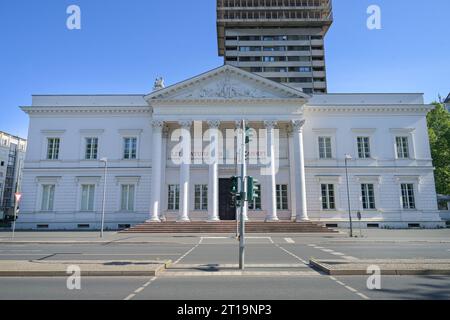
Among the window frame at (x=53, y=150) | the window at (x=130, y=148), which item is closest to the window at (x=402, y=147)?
the window at (x=130, y=148)

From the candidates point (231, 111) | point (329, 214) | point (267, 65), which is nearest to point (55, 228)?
point (231, 111)

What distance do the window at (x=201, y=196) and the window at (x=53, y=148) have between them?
1556 cm

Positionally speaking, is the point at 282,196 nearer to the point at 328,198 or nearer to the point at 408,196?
the point at 328,198

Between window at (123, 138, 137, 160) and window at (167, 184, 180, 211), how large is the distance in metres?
5.46

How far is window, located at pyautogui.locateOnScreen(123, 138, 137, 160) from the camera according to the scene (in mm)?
32281

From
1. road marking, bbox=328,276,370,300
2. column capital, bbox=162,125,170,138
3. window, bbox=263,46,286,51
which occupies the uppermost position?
window, bbox=263,46,286,51

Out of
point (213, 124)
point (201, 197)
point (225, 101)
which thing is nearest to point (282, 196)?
point (201, 197)

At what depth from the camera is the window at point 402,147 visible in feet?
106

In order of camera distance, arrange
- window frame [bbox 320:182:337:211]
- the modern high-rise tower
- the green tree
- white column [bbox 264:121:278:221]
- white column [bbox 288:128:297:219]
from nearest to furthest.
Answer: white column [bbox 264:121:278:221]
white column [bbox 288:128:297:219]
window frame [bbox 320:182:337:211]
the green tree
the modern high-rise tower

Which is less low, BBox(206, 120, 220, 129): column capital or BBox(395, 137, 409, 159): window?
BBox(206, 120, 220, 129): column capital

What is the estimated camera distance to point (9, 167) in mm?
69812

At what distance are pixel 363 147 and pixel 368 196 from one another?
206 inches

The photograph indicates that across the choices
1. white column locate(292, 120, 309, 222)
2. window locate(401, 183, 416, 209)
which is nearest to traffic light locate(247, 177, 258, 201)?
white column locate(292, 120, 309, 222)

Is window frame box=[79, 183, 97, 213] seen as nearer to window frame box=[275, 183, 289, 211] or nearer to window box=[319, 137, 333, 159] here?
window frame box=[275, 183, 289, 211]
